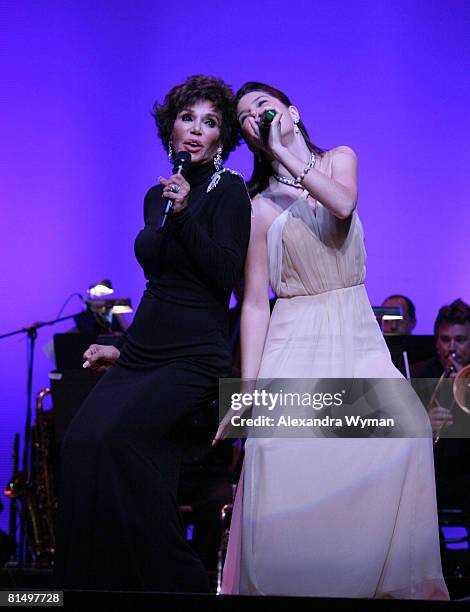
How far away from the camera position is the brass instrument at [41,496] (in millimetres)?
6305

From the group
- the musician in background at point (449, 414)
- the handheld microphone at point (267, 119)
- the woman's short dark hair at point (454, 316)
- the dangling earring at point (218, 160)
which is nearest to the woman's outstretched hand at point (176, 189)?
the dangling earring at point (218, 160)

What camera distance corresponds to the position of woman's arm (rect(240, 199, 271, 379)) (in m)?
3.19

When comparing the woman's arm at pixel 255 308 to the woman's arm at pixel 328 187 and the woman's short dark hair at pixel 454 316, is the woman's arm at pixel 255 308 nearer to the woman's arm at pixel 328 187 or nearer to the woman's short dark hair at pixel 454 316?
the woman's arm at pixel 328 187

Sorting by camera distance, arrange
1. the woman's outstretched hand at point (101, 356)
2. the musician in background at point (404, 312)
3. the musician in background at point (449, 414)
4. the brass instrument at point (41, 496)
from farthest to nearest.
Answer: the brass instrument at point (41, 496) → the musician in background at point (404, 312) → the musician in background at point (449, 414) → the woman's outstretched hand at point (101, 356)

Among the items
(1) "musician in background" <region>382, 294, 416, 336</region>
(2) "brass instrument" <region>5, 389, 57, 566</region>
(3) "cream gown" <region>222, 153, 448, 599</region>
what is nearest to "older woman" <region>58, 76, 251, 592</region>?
(3) "cream gown" <region>222, 153, 448, 599</region>

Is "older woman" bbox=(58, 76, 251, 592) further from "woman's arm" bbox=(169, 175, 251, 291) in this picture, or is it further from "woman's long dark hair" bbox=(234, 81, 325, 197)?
"woman's long dark hair" bbox=(234, 81, 325, 197)

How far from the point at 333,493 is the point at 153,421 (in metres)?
0.66

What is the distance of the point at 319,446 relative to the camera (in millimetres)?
3000

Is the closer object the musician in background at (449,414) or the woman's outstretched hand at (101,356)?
the woman's outstretched hand at (101,356)

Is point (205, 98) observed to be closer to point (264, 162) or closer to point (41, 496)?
point (264, 162)

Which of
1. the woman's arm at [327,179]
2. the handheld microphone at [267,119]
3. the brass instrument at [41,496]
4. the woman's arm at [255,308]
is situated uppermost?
the handheld microphone at [267,119]

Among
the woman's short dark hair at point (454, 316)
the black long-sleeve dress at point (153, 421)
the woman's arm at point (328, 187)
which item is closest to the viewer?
the black long-sleeve dress at point (153, 421)

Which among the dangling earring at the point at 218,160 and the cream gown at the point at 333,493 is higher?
the dangling earring at the point at 218,160

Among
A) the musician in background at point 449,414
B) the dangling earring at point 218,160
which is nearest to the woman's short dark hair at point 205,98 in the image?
the dangling earring at point 218,160
